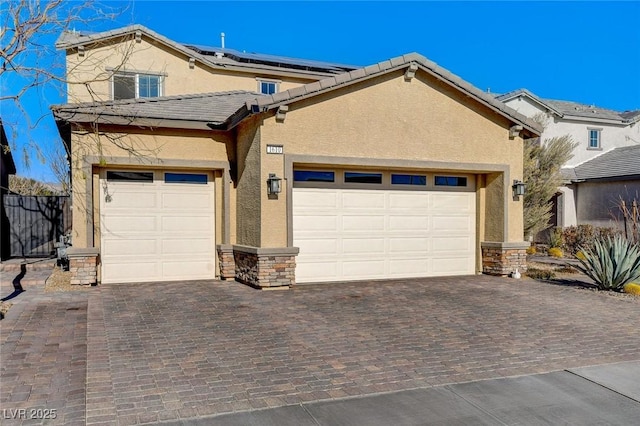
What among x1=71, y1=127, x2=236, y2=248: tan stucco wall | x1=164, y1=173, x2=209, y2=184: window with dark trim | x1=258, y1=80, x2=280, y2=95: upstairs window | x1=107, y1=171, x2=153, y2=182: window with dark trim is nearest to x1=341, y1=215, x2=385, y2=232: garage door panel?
x1=71, y1=127, x2=236, y2=248: tan stucco wall

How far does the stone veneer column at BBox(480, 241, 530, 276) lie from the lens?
12398 millimetres

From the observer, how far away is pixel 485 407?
4430mm

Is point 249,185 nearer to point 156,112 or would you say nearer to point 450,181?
point 156,112

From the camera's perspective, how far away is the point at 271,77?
65.1 feet

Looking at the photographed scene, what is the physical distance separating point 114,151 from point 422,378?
340 inches

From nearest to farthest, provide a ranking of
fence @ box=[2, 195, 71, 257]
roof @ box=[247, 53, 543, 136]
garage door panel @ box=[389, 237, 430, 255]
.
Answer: roof @ box=[247, 53, 543, 136] → garage door panel @ box=[389, 237, 430, 255] → fence @ box=[2, 195, 71, 257]

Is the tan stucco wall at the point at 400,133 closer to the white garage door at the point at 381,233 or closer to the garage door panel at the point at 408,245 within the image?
the white garage door at the point at 381,233

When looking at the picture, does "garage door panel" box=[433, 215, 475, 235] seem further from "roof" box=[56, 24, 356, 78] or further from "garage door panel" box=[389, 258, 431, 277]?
"roof" box=[56, 24, 356, 78]

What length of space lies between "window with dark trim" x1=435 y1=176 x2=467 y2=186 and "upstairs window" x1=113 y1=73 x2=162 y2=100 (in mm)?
11178

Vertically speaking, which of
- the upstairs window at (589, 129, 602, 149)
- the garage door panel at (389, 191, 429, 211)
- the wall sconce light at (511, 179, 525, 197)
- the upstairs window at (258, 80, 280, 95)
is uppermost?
the upstairs window at (258, 80, 280, 95)

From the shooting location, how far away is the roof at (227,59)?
54.3 feet

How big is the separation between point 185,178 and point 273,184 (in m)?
2.63

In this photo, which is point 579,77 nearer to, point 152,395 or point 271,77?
point 271,77


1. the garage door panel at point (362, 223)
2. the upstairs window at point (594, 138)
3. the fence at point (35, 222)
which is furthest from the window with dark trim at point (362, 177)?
the upstairs window at point (594, 138)
